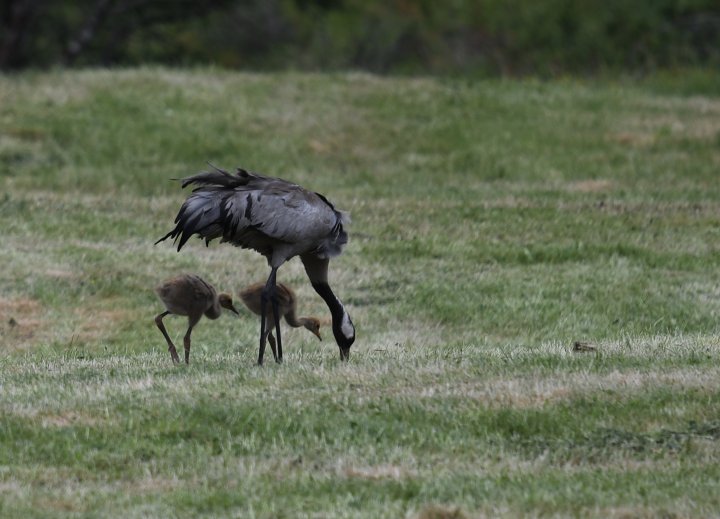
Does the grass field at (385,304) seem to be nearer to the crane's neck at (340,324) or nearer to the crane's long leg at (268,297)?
the crane's neck at (340,324)

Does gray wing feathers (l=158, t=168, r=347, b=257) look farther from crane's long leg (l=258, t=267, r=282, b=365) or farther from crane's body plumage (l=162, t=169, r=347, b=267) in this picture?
crane's long leg (l=258, t=267, r=282, b=365)

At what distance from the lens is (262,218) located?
10.0 meters

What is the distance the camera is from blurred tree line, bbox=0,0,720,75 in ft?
129

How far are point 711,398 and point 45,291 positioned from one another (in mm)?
8336

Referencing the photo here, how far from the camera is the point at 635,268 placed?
1578cm

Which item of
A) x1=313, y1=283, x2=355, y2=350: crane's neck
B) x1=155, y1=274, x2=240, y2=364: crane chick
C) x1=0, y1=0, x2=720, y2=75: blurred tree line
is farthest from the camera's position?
x1=0, y1=0, x2=720, y2=75: blurred tree line

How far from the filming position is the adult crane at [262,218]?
393 inches

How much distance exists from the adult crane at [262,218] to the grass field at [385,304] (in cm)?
91

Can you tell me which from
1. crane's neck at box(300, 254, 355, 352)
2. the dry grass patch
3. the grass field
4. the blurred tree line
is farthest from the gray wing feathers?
the blurred tree line

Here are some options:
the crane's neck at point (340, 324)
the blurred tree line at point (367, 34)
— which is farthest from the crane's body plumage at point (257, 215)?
the blurred tree line at point (367, 34)

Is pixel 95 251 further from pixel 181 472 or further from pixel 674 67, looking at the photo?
pixel 674 67

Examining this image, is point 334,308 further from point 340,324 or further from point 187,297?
point 187,297

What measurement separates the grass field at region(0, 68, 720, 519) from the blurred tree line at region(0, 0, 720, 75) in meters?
11.3

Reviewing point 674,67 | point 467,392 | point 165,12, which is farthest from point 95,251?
point 165,12
